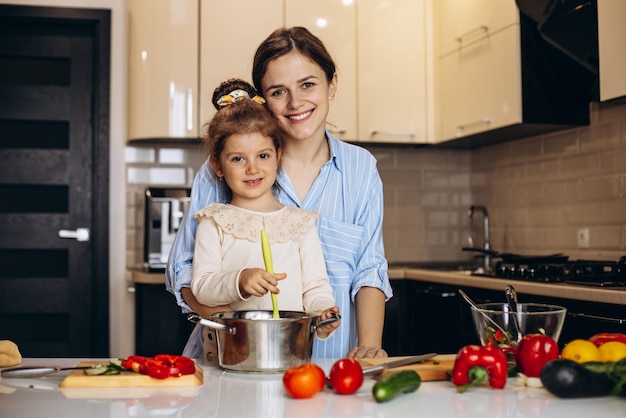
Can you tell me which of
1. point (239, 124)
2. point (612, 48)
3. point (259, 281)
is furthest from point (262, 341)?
point (612, 48)

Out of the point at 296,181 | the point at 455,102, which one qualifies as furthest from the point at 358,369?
the point at 455,102

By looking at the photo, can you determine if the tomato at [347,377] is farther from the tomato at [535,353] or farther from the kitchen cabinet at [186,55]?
the kitchen cabinet at [186,55]

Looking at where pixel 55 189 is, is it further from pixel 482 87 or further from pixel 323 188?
pixel 323 188

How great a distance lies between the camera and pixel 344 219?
214 cm

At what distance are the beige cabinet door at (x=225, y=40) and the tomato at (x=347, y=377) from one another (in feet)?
9.28

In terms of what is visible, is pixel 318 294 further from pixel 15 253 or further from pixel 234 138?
pixel 15 253

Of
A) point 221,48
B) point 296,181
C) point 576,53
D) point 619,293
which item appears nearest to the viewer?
point 296,181

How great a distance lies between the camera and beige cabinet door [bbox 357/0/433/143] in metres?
4.17

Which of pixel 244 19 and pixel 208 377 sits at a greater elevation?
pixel 244 19

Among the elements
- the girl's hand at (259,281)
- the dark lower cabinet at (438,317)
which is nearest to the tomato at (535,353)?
the girl's hand at (259,281)

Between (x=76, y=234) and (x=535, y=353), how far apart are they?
10.8 feet

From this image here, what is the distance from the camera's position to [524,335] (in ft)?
4.87

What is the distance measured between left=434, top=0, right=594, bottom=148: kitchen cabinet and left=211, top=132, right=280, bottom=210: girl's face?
1817 millimetres

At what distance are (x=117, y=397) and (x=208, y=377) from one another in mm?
219
